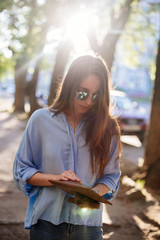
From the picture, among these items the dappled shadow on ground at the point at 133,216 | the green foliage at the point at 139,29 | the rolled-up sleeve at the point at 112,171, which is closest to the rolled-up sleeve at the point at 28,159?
the rolled-up sleeve at the point at 112,171

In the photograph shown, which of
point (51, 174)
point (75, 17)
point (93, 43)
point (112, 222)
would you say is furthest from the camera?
point (75, 17)

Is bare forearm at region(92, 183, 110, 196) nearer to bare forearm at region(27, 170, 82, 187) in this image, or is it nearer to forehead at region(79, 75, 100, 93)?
bare forearm at region(27, 170, 82, 187)

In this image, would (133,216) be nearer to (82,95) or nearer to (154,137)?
(154,137)

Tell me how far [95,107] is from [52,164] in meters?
0.47

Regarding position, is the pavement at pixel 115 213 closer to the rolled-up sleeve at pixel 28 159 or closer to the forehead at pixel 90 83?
the rolled-up sleeve at pixel 28 159

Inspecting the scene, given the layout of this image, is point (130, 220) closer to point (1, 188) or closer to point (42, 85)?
point (1, 188)

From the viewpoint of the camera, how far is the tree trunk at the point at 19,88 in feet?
87.5

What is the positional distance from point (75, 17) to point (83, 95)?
7857mm

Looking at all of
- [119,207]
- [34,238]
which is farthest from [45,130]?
[119,207]

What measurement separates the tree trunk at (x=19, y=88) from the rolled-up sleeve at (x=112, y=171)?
24854 millimetres

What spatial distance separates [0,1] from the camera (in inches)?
379

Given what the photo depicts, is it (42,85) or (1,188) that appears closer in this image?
(1,188)

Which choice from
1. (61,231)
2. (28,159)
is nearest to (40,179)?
(28,159)

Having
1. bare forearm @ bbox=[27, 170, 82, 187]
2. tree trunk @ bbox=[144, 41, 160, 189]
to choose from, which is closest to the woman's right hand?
bare forearm @ bbox=[27, 170, 82, 187]
